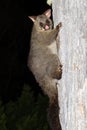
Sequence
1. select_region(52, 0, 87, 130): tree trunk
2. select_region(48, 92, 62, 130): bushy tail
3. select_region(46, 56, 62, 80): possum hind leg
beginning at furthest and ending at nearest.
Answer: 1. select_region(48, 92, 62, 130): bushy tail
2. select_region(46, 56, 62, 80): possum hind leg
3. select_region(52, 0, 87, 130): tree trunk

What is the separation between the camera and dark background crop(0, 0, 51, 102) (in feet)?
40.5

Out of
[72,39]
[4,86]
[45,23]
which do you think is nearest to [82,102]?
[72,39]

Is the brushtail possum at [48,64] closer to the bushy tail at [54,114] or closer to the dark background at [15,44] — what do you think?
the bushy tail at [54,114]

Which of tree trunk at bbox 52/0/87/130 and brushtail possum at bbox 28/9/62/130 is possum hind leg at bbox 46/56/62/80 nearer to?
brushtail possum at bbox 28/9/62/130

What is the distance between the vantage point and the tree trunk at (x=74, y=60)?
15.2ft

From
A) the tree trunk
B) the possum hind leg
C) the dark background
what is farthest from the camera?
the dark background

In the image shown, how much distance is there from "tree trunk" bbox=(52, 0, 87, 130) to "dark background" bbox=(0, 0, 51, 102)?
7288 mm

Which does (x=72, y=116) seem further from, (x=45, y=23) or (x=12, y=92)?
(x=12, y=92)

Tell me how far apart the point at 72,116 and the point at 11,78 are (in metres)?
7.85

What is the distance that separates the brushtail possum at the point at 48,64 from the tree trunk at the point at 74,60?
0.21 m

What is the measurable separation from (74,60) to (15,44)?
7789 millimetres

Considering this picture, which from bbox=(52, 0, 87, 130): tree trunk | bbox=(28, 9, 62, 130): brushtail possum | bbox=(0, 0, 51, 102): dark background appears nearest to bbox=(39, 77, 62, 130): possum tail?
bbox=(28, 9, 62, 130): brushtail possum

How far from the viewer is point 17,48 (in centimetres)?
1261

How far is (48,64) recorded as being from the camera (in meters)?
5.88
